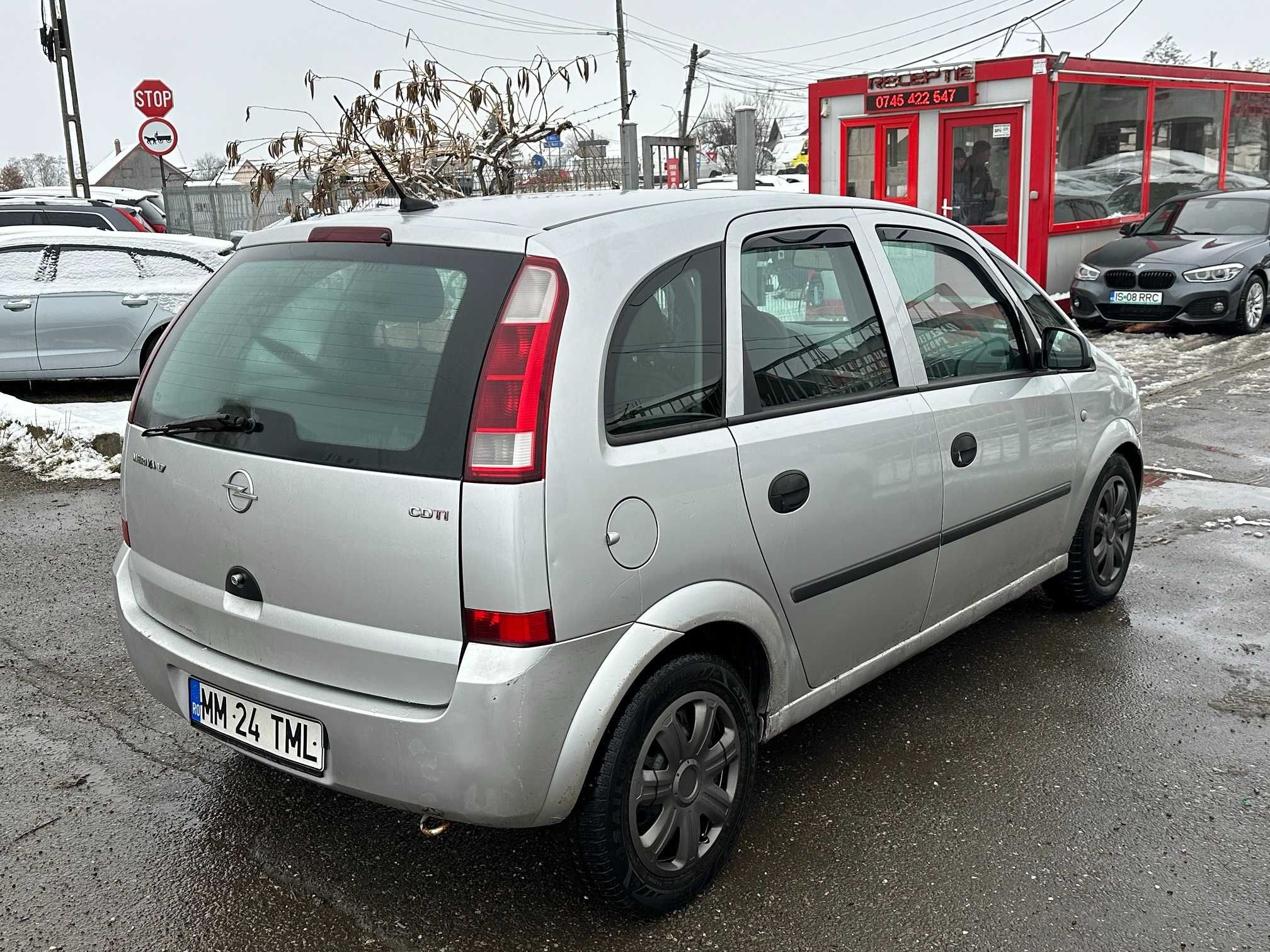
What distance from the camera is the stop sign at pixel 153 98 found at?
16.2m

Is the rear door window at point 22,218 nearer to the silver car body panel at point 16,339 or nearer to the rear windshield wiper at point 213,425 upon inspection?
the silver car body panel at point 16,339

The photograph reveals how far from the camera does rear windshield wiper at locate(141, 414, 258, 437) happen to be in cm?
285

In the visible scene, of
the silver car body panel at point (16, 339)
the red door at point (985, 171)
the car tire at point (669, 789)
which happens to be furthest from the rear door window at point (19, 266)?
the red door at point (985, 171)

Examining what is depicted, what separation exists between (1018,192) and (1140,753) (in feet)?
41.7

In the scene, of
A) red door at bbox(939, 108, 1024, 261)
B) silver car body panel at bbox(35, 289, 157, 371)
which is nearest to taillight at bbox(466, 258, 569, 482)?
silver car body panel at bbox(35, 289, 157, 371)

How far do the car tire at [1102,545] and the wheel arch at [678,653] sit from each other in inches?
79.9

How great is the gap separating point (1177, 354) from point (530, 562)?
A: 11489mm

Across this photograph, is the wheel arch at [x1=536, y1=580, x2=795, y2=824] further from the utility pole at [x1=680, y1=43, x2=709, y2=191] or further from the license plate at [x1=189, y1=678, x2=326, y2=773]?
the utility pole at [x1=680, y1=43, x2=709, y2=191]

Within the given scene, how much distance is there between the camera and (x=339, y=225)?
3.01 m

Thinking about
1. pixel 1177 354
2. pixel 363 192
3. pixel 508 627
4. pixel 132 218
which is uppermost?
pixel 132 218

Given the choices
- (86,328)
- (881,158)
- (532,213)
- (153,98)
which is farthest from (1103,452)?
(153,98)

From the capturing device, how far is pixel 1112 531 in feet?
16.1

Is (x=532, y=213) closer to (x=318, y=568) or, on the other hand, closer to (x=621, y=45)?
(x=318, y=568)

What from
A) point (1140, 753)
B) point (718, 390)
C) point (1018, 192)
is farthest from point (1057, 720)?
point (1018, 192)
